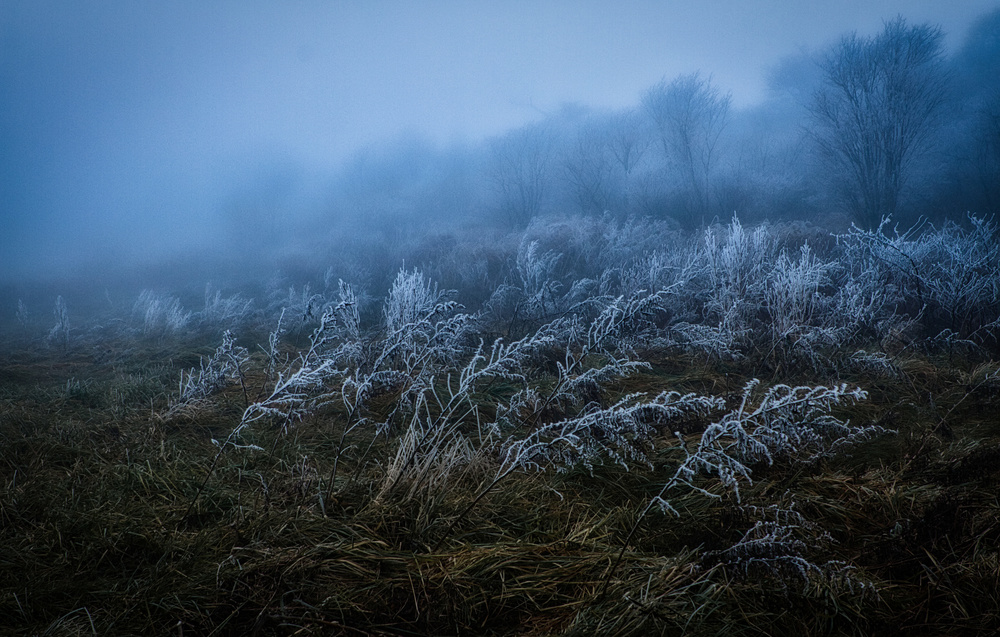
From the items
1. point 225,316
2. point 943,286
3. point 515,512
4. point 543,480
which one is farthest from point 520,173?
point 515,512

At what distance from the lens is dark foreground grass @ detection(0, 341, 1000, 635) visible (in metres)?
1.18

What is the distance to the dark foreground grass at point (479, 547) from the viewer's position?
3.86ft

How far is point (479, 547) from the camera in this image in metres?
1.46

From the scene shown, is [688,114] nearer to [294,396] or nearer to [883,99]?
[883,99]

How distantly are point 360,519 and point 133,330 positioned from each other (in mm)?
10128

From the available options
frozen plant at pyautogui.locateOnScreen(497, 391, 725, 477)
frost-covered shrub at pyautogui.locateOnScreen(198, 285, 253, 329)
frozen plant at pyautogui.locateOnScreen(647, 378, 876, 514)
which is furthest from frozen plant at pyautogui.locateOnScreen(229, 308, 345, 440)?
frost-covered shrub at pyautogui.locateOnScreen(198, 285, 253, 329)

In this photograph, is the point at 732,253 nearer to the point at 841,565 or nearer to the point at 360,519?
the point at 841,565

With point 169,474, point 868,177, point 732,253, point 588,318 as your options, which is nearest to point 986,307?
point 732,253

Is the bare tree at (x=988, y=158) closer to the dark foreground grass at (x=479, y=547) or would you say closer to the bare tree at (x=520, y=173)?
the bare tree at (x=520, y=173)

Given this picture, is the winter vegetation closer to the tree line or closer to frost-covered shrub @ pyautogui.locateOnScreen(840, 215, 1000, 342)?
frost-covered shrub @ pyautogui.locateOnScreen(840, 215, 1000, 342)

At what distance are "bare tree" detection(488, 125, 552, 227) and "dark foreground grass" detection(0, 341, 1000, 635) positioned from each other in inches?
764

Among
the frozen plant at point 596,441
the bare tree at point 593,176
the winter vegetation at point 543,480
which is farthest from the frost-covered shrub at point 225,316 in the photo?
the bare tree at point 593,176

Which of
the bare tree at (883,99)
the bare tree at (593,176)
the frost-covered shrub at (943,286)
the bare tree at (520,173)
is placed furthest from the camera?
the bare tree at (520,173)

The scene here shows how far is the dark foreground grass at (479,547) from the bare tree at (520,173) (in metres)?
19.4
